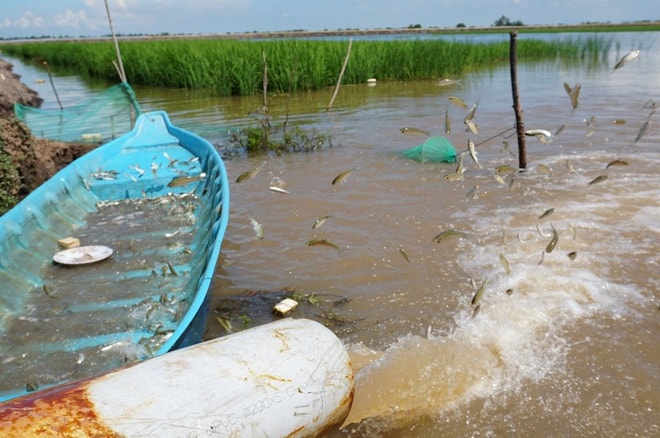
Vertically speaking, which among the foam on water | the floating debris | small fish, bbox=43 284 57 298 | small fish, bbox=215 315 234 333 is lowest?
the foam on water

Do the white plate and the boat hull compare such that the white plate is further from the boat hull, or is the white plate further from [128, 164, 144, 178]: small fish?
the boat hull

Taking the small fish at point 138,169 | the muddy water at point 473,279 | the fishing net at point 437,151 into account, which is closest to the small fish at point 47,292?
the muddy water at point 473,279

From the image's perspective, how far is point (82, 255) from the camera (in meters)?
4.84

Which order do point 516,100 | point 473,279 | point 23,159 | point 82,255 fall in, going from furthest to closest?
1. point 23,159
2. point 516,100
3. point 82,255
4. point 473,279

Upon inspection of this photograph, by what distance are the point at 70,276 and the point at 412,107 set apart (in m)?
10.6

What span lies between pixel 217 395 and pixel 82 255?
3.35 metres

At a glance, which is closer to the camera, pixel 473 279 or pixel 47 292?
pixel 47 292

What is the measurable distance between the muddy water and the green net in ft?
11.2

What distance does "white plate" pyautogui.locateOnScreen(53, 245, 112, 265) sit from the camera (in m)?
4.73

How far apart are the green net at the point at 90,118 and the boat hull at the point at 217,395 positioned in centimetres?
865

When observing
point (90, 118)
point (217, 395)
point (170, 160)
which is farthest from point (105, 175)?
point (217, 395)

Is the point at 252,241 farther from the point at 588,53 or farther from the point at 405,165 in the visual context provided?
the point at 588,53

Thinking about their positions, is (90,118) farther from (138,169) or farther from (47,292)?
(47,292)

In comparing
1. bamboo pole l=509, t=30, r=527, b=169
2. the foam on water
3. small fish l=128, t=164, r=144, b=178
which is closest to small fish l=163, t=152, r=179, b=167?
small fish l=128, t=164, r=144, b=178
